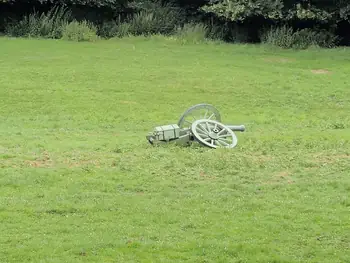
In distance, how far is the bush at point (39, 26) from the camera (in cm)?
3309

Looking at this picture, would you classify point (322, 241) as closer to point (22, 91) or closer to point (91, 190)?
point (91, 190)

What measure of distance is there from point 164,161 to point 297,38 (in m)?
18.2

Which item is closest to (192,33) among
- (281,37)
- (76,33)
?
(281,37)

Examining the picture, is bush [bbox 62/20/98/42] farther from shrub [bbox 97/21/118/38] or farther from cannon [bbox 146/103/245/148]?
cannon [bbox 146/103/245/148]

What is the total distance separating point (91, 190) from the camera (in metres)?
14.5

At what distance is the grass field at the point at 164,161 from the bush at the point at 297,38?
7.76 feet

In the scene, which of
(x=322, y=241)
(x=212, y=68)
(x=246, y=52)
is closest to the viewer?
(x=322, y=241)

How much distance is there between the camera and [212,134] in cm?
1808

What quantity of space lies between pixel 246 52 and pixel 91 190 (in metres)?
18.7

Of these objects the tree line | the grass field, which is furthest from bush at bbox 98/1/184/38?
the grass field

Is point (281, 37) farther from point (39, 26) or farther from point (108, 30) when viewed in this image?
point (39, 26)

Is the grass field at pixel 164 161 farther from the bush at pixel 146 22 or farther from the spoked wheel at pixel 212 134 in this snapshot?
the bush at pixel 146 22

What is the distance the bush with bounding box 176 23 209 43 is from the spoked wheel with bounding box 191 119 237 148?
15313 millimetres

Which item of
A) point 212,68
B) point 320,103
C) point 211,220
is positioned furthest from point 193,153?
point 212,68
